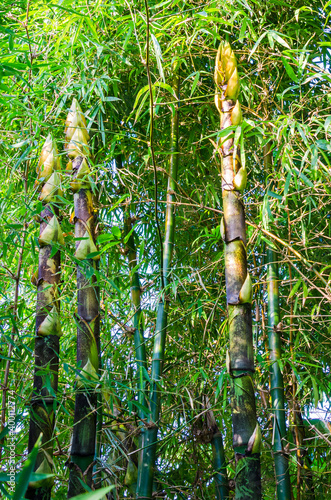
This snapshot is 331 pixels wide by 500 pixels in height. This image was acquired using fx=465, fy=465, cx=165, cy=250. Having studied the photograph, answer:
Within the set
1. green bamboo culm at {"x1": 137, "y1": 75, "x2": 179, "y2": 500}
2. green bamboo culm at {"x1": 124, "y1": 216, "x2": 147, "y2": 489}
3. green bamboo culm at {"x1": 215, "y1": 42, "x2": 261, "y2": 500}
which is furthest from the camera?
green bamboo culm at {"x1": 124, "y1": 216, "x2": 147, "y2": 489}

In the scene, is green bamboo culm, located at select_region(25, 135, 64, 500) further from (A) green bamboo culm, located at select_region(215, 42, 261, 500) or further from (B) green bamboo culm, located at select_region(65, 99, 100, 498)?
(A) green bamboo culm, located at select_region(215, 42, 261, 500)

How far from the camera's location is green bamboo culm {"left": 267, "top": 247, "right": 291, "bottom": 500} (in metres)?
1.51

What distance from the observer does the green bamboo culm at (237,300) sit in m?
1.00

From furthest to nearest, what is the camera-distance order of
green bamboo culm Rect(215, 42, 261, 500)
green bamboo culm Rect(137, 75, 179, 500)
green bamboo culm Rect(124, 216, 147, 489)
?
green bamboo culm Rect(124, 216, 147, 489), green bamboo culm Rect(137, 75, 179, 500), green bamboo culm Rect(215, 42, 261, 500)

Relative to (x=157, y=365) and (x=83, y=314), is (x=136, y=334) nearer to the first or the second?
(x=157, y=365)

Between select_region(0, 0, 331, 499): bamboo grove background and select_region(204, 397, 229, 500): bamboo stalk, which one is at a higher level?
select_region(0, 0, 331, 499): bamboo grove background

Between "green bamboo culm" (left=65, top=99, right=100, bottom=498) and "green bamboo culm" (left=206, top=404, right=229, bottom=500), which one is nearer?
"green bamboo culm" (left=65, top=99, right=100, bottom=498)

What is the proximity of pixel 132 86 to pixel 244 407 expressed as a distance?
1548 millimetres

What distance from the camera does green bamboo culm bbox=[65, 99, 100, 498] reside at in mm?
1075

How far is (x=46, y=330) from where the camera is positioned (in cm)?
116

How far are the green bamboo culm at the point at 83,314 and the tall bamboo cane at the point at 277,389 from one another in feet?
1.92

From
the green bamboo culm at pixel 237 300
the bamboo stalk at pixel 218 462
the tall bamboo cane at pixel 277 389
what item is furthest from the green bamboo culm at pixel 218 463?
the green bamboo culm at pixel 237 300

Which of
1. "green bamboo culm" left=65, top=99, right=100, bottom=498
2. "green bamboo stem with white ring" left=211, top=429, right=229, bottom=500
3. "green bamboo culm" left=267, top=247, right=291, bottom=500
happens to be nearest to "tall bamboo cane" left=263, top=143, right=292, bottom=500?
"green bamboo culm" left=267, top=247, right=291, bottom=500

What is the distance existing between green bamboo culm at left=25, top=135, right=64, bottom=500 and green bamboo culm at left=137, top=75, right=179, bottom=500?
0.31 meters
